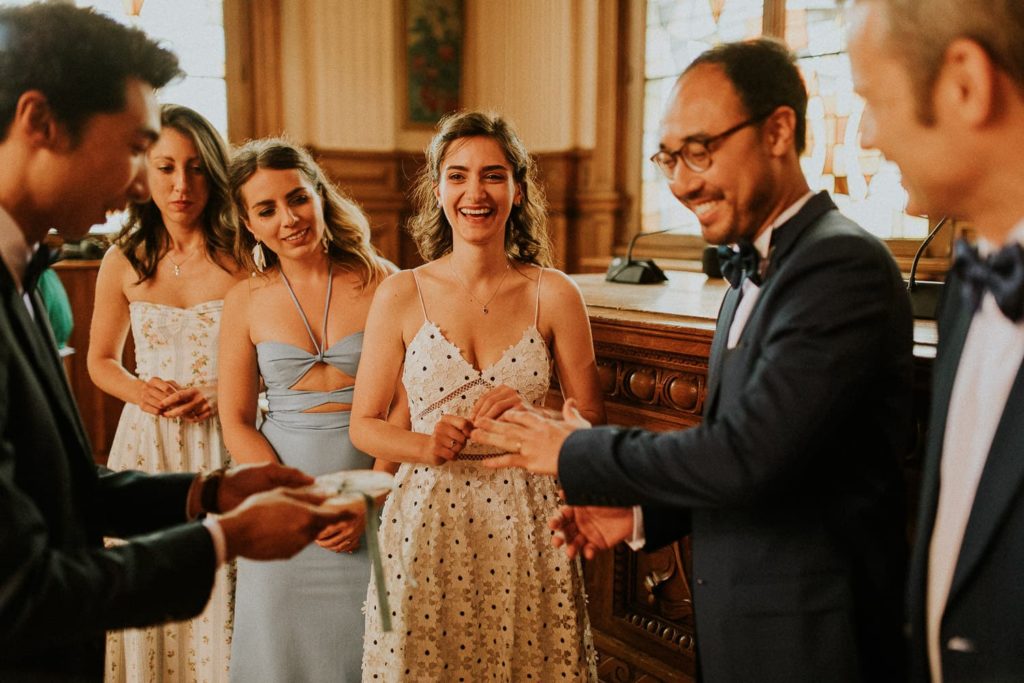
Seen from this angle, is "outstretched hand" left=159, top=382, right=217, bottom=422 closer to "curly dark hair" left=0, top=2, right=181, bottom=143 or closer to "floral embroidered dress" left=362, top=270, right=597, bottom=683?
"floral embroidered dress" left=362, top=270, right=597, bottom=683

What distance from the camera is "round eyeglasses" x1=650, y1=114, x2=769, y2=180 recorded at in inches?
60.7

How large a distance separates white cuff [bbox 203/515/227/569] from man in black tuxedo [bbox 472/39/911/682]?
57 cm

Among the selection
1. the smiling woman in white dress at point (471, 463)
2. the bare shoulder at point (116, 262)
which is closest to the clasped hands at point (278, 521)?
the smiling woman in white dress at point (471, 463)

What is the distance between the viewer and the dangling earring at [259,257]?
275cm

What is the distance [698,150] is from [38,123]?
1.03m

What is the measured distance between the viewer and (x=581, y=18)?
23.3 feet

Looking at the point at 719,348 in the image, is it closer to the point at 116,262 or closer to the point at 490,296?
the point at 490,296

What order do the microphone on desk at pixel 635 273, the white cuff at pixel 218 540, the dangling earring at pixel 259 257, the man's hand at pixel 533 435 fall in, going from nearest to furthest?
the white cuff at pixel 218 540 → the man's hand at pixel 533 435 → the dangling earring at pixel 259 257 → the microphone on desk at pixel 635 273

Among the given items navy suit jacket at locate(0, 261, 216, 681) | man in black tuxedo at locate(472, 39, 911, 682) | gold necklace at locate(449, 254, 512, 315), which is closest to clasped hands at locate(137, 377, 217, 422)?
gold necklace at locate(449, 254, 512, 315)

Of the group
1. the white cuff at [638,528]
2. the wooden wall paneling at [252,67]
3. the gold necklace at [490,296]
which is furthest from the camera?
the wooden wall paneling at [252,67]

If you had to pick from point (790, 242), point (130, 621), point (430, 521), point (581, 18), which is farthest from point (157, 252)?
point (581, 18)

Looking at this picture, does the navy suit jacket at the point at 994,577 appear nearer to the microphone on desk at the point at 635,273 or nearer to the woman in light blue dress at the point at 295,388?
the woman in light blue dress at the point at 295,388

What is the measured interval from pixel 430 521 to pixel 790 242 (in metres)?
1.22

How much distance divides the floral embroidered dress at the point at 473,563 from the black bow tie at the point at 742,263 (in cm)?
77
